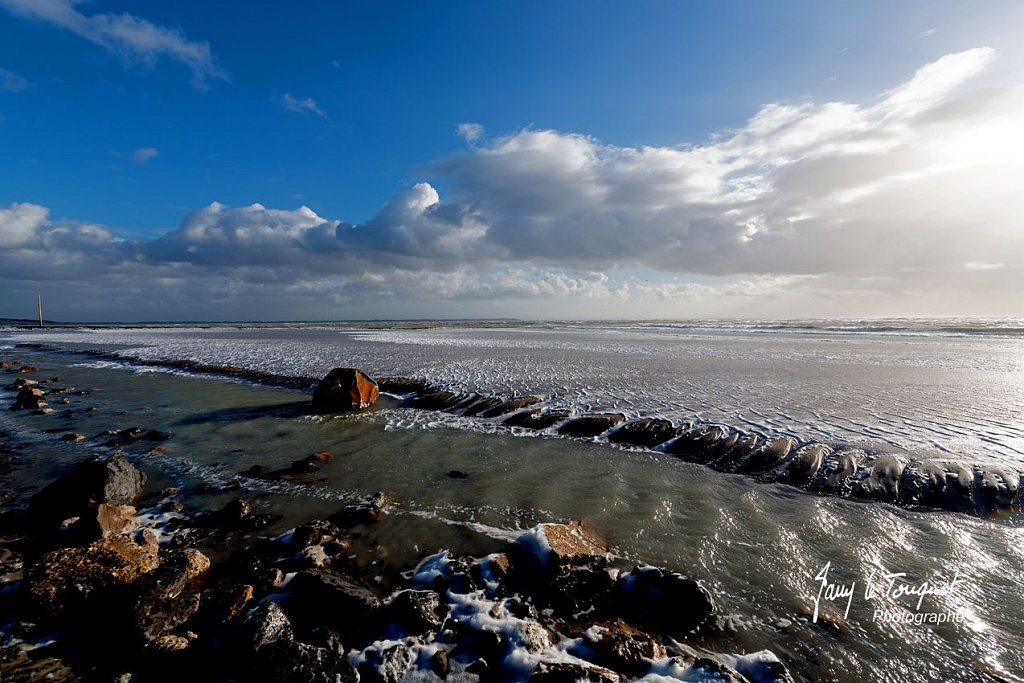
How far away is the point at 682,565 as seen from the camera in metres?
6.05

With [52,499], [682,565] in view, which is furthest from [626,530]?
[52,499]

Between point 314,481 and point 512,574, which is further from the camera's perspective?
point 314,481

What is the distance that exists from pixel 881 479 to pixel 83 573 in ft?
41.5

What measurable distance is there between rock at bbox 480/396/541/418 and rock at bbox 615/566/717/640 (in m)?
9.29

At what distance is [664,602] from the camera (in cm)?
515

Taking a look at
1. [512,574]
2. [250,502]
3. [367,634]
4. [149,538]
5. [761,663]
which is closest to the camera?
[761,663]

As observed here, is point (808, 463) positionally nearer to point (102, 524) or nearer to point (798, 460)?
point (798, 460)

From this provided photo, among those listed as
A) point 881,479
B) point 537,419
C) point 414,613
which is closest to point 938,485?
point 881,479

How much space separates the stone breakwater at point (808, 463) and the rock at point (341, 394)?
4662 mm

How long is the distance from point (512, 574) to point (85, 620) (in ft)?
15.5

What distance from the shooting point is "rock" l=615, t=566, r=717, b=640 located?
16.1 ft

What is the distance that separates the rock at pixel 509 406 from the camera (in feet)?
48.0

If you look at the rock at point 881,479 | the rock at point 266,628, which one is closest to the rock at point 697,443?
the rock at point 881,479

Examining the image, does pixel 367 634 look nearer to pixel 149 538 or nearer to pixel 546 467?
pixel 149 538
